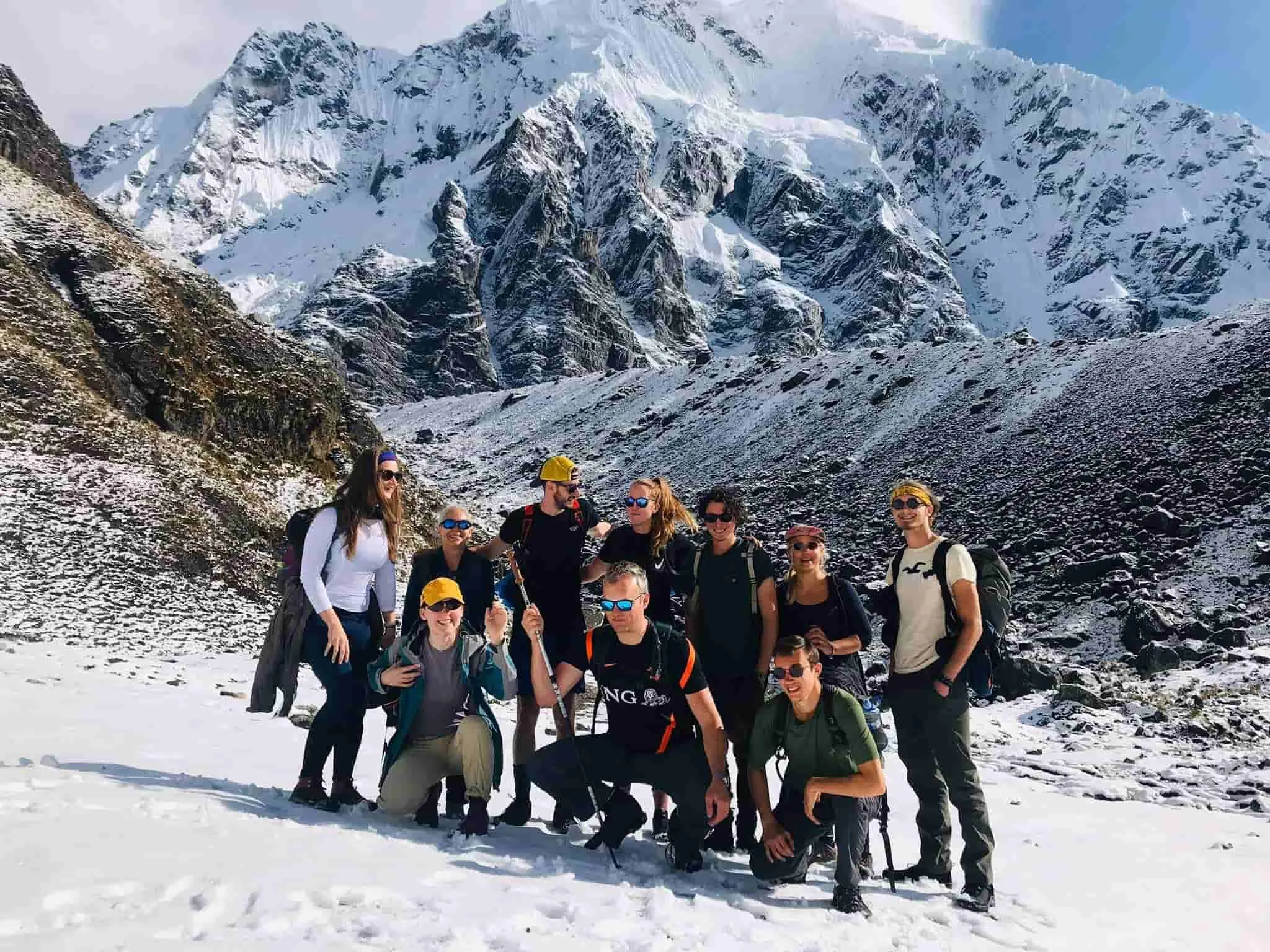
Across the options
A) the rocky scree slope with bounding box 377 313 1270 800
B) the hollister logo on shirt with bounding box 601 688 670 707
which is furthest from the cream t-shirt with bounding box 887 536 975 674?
the rocky scree slope with bounding box 377 313 1270 800

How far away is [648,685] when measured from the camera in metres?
5.18

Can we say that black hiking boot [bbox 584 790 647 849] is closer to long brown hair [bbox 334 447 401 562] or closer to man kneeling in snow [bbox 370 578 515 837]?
man kneeling in snow [bbox 370 578 515 837]

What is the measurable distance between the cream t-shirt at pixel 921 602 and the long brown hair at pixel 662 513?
175 cm

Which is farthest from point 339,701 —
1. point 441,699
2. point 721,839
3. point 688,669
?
point 721,839

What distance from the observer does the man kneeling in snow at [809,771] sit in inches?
190

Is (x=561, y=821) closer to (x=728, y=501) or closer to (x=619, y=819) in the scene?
(x=619, y=819)

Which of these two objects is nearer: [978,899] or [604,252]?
[978,899]

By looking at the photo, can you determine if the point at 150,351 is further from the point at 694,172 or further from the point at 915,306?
the point at 694,172

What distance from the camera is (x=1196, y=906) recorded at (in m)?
5.23

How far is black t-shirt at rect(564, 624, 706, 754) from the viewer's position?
5109 millimetres

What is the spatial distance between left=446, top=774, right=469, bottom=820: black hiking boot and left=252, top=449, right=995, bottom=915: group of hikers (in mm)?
14

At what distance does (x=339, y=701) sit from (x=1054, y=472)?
1029 inches

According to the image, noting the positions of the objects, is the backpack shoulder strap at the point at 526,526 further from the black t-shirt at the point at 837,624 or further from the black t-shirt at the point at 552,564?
the black t-shirt at the point at 837,624

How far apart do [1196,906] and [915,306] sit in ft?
578
